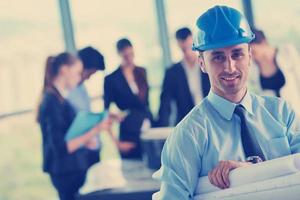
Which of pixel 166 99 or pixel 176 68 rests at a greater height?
pixel 176 68

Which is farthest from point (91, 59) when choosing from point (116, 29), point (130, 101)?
point (116, 29)

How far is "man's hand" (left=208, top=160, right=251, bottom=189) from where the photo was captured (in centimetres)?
92

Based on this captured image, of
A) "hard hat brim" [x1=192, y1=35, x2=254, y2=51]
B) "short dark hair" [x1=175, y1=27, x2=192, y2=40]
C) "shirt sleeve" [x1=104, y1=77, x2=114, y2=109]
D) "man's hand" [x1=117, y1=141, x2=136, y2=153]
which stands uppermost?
"short dark hair" [x1=175, y1=27, x2=192, y2=40]

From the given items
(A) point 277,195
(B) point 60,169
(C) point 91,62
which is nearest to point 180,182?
(A) point 277,195

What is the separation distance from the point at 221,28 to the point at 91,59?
1.78 m

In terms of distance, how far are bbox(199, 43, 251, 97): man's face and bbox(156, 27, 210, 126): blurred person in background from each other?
1.43 metres

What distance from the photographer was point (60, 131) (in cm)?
239

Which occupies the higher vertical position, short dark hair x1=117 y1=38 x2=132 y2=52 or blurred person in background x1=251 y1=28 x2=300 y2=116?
short dark hair x1=117 y1=38 x2=132 y2=52

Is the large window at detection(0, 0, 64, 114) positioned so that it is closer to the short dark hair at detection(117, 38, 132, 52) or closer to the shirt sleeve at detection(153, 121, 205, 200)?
the short dark hair at detection(117, 38, 132, 52)

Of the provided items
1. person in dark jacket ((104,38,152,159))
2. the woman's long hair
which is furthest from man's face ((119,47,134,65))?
the woman's long hair

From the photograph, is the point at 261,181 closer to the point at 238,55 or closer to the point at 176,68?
the point at 238,55

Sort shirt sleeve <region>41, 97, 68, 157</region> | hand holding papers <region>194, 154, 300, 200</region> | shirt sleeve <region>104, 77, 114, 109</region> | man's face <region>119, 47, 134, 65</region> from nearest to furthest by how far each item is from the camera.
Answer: hand holding papers <region>194, 154, 300, 200</region>, shirt sleeve <region>41, 97, 68, 157</region>, shirt sleeve <region>104, 77, 114, 109</region>, man's face <region>119, 47, 134, 65</region>

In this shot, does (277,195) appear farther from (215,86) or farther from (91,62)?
(91,62)

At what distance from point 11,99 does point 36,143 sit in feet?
0.93
